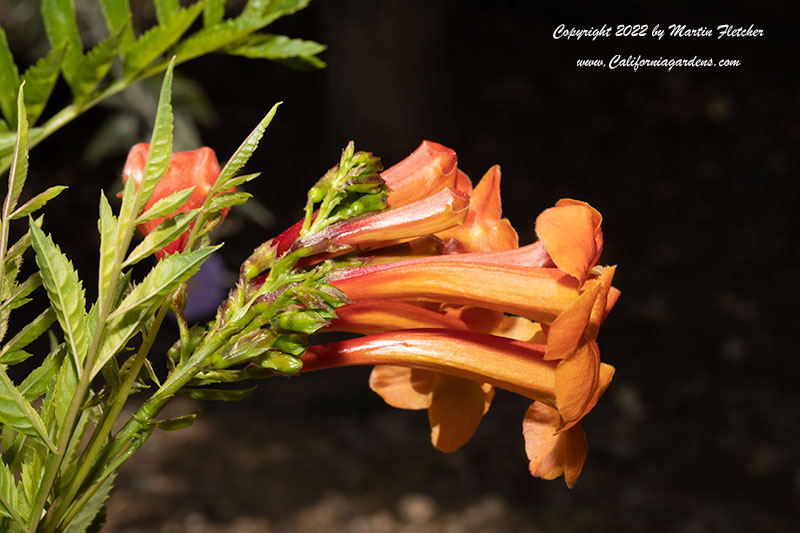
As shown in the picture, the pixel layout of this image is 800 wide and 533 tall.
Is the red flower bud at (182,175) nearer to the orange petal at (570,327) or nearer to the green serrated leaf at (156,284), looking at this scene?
the green serrated leaf at (156,284)

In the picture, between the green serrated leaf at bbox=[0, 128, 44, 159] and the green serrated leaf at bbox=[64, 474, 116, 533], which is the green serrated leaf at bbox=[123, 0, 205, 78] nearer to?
the green serrated leaf at bbox=[0, 128, 44, 159]

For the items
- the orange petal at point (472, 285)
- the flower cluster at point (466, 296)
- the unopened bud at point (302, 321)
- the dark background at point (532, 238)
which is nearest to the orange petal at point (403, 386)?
the flower cluster at point (466, 296)

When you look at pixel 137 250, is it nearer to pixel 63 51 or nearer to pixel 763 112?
pixel 63 51

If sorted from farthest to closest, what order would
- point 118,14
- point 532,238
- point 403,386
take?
point 532,238 < point 118,14 < point 403,386

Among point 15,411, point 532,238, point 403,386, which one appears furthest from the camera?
point 532,238

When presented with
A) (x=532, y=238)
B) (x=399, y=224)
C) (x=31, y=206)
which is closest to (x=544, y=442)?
(x=399, y=224)

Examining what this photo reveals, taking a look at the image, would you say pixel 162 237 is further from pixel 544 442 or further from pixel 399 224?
pixel 544 442
